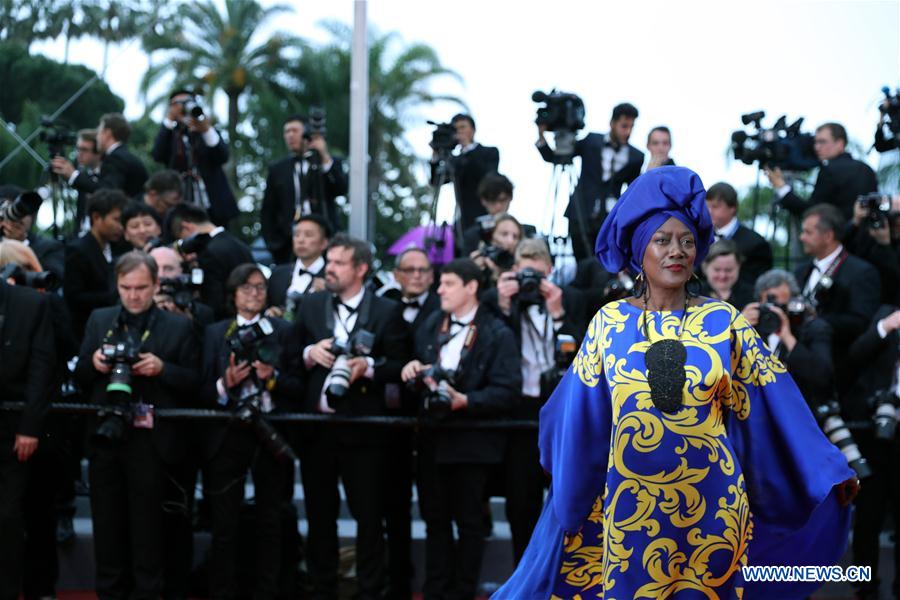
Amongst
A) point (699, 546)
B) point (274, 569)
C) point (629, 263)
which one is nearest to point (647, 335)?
point (629, 263)

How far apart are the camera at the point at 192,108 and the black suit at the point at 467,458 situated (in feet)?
10.1

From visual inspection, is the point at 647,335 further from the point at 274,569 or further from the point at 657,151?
the point at 657,151

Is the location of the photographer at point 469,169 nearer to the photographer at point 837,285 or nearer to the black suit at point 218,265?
the black suit at point 218,265

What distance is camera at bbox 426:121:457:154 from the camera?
8430mm

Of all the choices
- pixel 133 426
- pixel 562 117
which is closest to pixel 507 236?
pixel 562 117

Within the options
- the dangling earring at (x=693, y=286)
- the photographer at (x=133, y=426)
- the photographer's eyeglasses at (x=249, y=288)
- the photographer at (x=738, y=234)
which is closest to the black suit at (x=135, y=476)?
the photographer at (x=133, y=426)

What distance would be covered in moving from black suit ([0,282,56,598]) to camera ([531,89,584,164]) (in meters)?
Answer: 3.32

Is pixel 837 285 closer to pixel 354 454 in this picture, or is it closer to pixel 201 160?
pixel 354 454

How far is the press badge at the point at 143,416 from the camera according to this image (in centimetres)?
637

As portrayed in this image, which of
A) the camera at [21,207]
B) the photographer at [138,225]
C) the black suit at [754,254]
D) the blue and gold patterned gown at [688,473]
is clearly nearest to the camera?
the blue and gold patterned gown at [688,473]

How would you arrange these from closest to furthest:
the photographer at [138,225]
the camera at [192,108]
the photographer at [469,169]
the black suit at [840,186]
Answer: the photographer at [138,225] < the black suit at [840,186] < the camera at [192,108] < the photographer at [469,169]

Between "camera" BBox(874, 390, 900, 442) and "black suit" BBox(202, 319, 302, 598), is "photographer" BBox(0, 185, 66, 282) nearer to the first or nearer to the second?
"black suit" BBox(202, 319, 302, 598)

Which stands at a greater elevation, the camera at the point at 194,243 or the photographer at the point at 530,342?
the camera at the point at 194,243

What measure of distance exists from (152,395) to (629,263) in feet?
10.7
